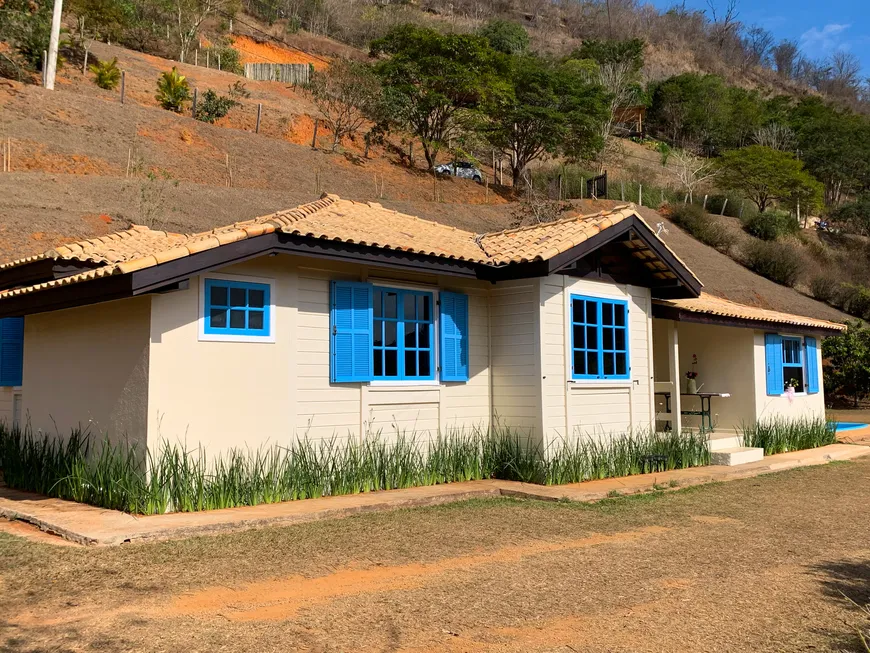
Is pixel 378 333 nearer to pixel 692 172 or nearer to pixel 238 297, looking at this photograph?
pixel 238 297

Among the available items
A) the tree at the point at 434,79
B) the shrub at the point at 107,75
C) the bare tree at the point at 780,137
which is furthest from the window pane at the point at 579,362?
the bare tree at the point at 780,137

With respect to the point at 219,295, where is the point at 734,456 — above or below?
below

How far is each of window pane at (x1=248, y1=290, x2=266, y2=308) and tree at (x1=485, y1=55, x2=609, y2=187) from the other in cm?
3388

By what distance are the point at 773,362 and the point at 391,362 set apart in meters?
8.73

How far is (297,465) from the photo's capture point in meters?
8.75

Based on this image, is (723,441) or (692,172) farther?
(692,172)

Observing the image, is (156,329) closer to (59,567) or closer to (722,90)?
(59,567)

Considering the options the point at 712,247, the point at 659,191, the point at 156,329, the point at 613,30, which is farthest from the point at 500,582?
the point at 613,30

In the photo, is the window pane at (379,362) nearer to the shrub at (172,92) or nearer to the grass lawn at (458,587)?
the grass lawn at (458,587)

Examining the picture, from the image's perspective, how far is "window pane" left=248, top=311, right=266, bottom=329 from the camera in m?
8.67

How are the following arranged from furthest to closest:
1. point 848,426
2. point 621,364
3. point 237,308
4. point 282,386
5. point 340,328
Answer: point 848,426 → point 621,364 → point 340,328 → point 282,386 → point 237,308

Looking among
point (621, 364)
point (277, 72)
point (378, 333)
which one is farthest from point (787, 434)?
→ point (277, 72)

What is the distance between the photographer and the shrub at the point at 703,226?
40906 millimetres

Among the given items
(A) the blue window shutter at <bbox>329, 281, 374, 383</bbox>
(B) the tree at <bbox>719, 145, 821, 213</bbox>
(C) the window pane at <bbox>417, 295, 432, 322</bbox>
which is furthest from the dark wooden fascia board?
(B) the tree at <bbox>719, 145, 821, 213</bbox>
